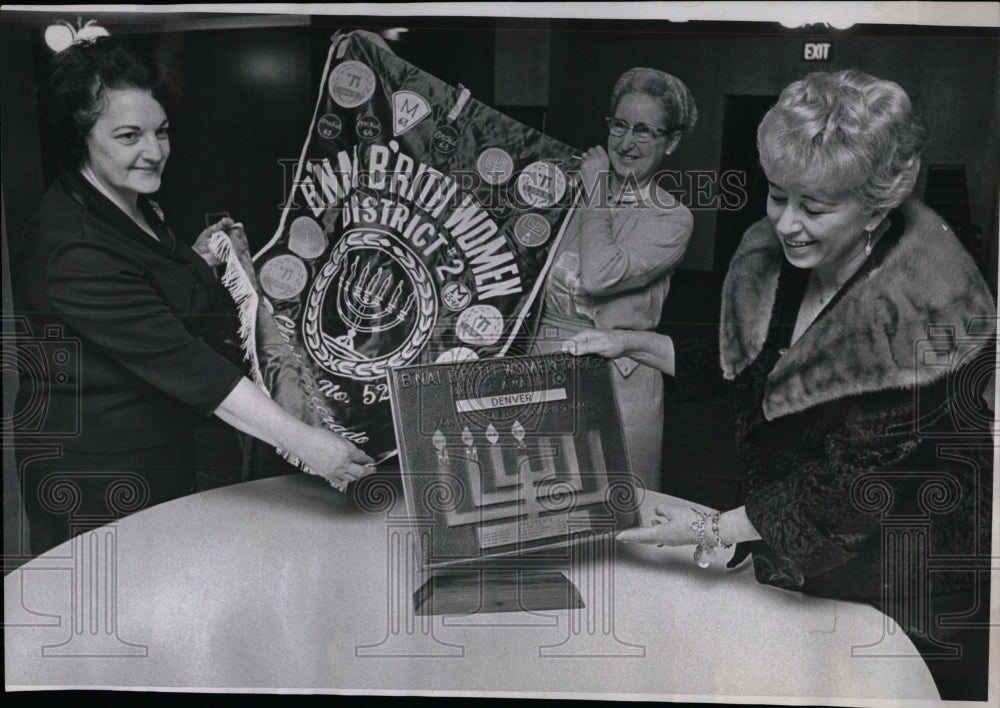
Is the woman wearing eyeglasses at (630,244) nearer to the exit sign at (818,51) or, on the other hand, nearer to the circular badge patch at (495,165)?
the circular badge patch at (495,165)

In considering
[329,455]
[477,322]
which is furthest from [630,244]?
[329,455]

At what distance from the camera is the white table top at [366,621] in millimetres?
3244

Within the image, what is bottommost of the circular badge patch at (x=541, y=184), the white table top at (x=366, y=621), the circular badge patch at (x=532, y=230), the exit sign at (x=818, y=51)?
the white table top at (x=366, y=621)

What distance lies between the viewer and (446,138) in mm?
3168

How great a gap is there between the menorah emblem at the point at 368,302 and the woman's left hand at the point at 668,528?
0.94 m

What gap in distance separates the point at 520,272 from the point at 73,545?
159cm

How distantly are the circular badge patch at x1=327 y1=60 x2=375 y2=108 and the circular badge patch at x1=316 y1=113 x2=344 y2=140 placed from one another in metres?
0.04

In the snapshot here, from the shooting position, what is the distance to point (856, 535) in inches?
126

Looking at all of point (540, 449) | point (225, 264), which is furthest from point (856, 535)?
point (225, 264)

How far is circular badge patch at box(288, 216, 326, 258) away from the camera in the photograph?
3180mm

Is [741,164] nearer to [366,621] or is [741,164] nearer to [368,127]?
[368,127]

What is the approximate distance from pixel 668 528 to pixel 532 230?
97 cm

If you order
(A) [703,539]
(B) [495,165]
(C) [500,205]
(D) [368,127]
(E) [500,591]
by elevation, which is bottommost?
(E) [500,591]

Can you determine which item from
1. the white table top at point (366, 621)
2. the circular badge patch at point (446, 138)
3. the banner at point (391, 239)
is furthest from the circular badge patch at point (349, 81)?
the white table top at point (366, 621)
